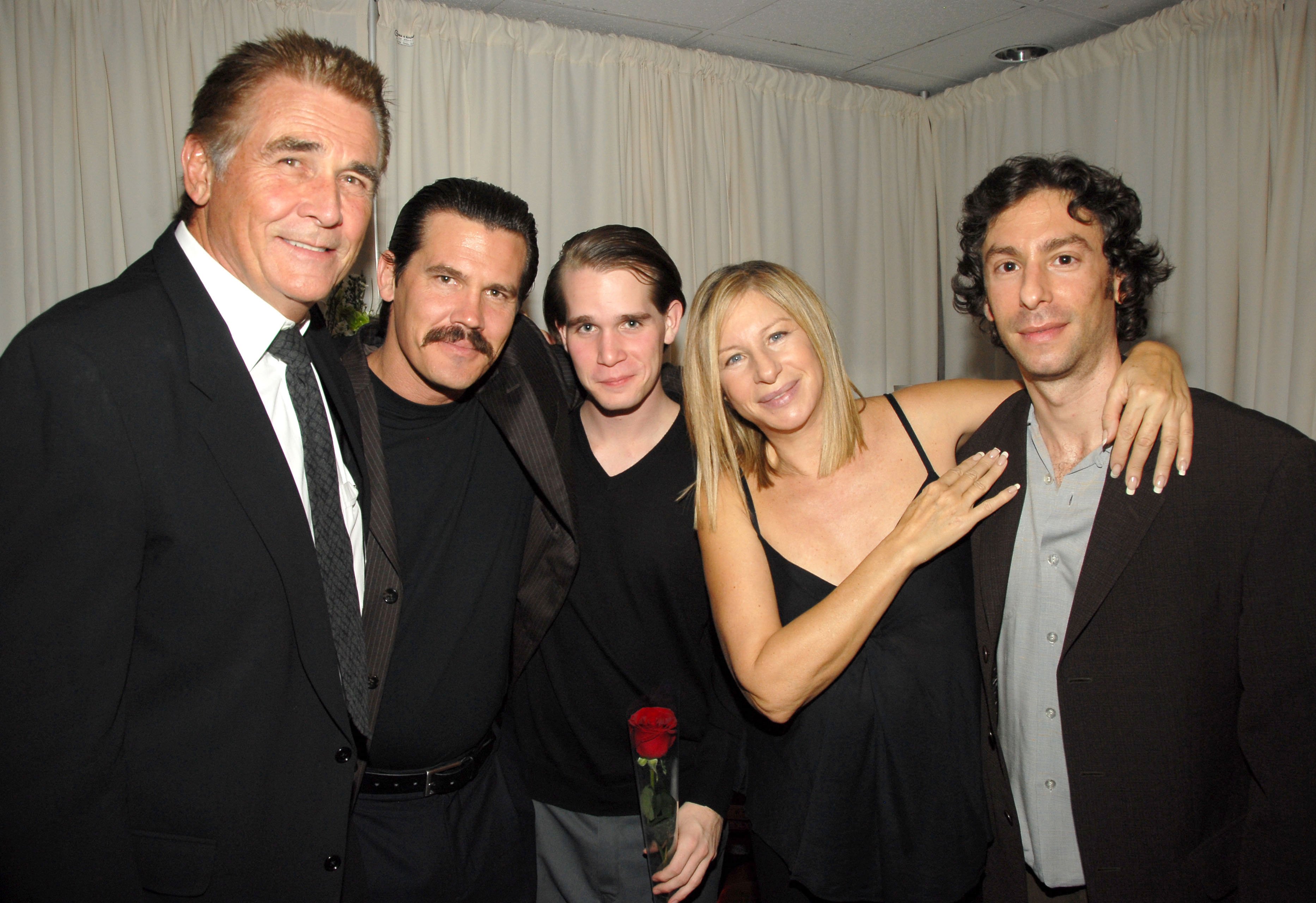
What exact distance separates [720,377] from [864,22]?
3015 millimetres

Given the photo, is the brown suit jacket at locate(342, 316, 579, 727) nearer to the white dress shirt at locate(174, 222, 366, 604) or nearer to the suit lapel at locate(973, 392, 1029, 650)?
the white dress shirt at locate(174, 222, 366, 604)

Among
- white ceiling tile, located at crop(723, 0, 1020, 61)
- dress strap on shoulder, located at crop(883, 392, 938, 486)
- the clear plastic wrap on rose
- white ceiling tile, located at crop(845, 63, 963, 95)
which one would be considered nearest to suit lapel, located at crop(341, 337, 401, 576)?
the clear plastic wrap on rose

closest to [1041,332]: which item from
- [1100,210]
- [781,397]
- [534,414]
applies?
[1100,210]

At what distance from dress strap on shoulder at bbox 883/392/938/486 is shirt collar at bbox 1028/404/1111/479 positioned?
8.2 inches

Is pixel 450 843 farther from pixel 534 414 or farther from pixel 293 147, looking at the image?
pixel 293 147

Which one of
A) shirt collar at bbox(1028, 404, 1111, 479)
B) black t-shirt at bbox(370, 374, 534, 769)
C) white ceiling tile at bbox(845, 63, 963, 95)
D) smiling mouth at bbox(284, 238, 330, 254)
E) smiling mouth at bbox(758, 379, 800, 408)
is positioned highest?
white ceiling tile at bbox(845, 63, 963, 95)

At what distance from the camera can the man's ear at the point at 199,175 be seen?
1.35 meters

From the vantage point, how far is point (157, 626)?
115cm

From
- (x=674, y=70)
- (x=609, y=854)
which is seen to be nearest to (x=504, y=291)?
(x=609, y=854)

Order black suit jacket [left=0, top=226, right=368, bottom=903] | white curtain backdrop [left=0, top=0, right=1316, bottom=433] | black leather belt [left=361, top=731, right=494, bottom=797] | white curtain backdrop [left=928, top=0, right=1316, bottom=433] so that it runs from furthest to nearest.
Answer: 1. white curtain backdrop [left=928, top=0, right=1316, bottom=433]
2. white curtain backdrop [left=0, top=0, right=1316, bottom=433]
3. black leather belt [left=361, top=731, right=494, bottom=797]
4. black suit jacket [left=0, top=226, right=368, bottom=903]

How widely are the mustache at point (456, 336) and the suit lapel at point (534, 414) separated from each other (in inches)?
5.4

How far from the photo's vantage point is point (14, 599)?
1.00 m

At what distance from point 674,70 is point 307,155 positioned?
3469 mm

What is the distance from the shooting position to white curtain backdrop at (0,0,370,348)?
3.17m
